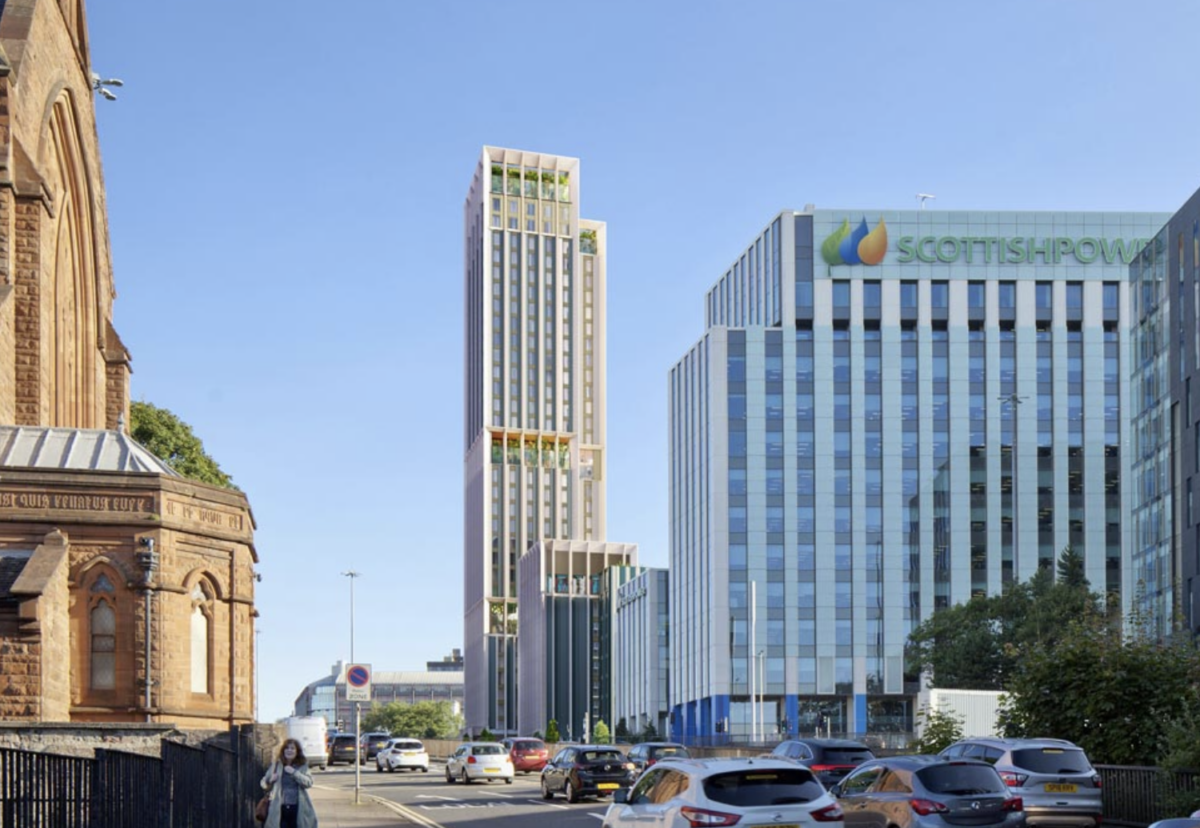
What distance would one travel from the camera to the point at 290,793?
62.0 ft

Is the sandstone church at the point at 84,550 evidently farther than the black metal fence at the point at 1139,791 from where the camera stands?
Yes

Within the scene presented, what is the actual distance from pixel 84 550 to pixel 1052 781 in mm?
18116

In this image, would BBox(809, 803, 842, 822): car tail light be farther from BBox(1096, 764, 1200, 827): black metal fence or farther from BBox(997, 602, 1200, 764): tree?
BBox(997, 602, 1200, 764): tree

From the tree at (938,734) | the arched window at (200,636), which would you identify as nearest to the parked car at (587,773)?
the tree at (938,734)

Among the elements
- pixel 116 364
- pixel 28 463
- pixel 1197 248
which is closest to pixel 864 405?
pixel 1197 248

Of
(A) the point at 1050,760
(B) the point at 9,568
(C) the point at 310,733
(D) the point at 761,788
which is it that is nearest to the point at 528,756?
(C) the point at 310,733

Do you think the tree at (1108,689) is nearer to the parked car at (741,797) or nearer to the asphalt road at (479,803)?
the asphalt road at (479,803)

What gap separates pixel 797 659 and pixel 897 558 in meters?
9.37

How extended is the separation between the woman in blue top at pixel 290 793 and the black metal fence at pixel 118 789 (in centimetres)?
84

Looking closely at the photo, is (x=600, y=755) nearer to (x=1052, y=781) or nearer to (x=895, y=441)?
(x=1052, y=781)

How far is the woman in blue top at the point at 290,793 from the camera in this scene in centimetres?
1889

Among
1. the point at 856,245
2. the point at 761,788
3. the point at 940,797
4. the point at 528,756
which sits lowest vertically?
the point at 528,756

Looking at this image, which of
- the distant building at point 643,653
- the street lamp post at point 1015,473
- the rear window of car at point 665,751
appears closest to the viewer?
the rear window of car at point 665,751

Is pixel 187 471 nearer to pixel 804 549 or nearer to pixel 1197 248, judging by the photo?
pixel 1197 248
